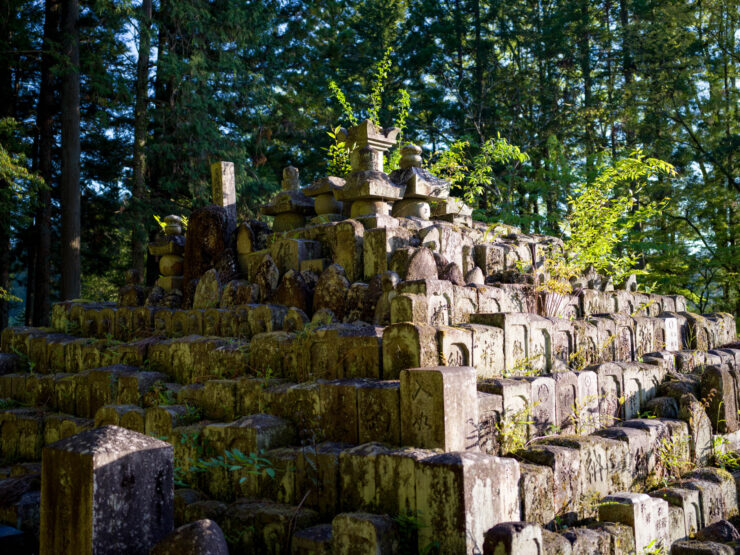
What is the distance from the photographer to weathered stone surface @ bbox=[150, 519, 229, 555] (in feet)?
7.39

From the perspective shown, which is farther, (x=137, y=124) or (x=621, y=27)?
(x=621, y=27)

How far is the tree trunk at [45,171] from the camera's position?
1240 cm

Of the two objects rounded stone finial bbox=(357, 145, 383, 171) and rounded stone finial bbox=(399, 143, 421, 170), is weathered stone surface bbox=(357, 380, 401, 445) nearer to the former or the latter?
rounded stone finial bbox=(357, 145, 383, 171)

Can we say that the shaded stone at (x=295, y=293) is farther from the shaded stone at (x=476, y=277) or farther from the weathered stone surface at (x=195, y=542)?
the weathered stone surface at (x=195, y=542)

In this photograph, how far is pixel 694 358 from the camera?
5.59 meters

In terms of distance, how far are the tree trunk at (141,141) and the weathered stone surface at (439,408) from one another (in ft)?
33.5

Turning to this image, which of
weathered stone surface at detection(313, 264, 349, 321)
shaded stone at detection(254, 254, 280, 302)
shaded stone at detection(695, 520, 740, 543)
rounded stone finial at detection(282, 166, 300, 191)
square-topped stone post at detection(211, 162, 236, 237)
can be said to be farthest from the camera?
square-topped stone post at detection(211, 162, 236, 237)

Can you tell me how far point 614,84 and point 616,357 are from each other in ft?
44.1

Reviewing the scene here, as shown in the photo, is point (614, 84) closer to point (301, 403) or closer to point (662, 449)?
point (662, 449)

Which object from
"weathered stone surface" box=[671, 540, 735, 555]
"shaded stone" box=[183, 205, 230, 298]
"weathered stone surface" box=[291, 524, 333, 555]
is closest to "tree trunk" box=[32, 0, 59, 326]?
"shaded stone" box=[183, 205, 230, 298]

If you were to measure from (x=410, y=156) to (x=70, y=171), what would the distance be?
816 centimetres

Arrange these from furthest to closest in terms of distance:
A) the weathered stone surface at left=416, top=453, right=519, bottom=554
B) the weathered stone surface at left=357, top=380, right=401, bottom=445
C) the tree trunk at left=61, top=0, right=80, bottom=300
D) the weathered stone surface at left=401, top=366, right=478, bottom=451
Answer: the tree trunk at left=61, top=0, right=80, bottom=300 < the weathered stone surface at left=357, top=380, right=401, bottom=445 < the weathered stone surface at left=401, top=366, right=478, bottom=451 < the weathered stone surface at left=416, top=453, right=519, bottom=554

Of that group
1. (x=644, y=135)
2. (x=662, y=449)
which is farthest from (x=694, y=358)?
(x=644, y=135)

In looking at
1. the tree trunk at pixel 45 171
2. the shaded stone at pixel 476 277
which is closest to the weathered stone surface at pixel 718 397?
the shaded stone at pixel 476 277
